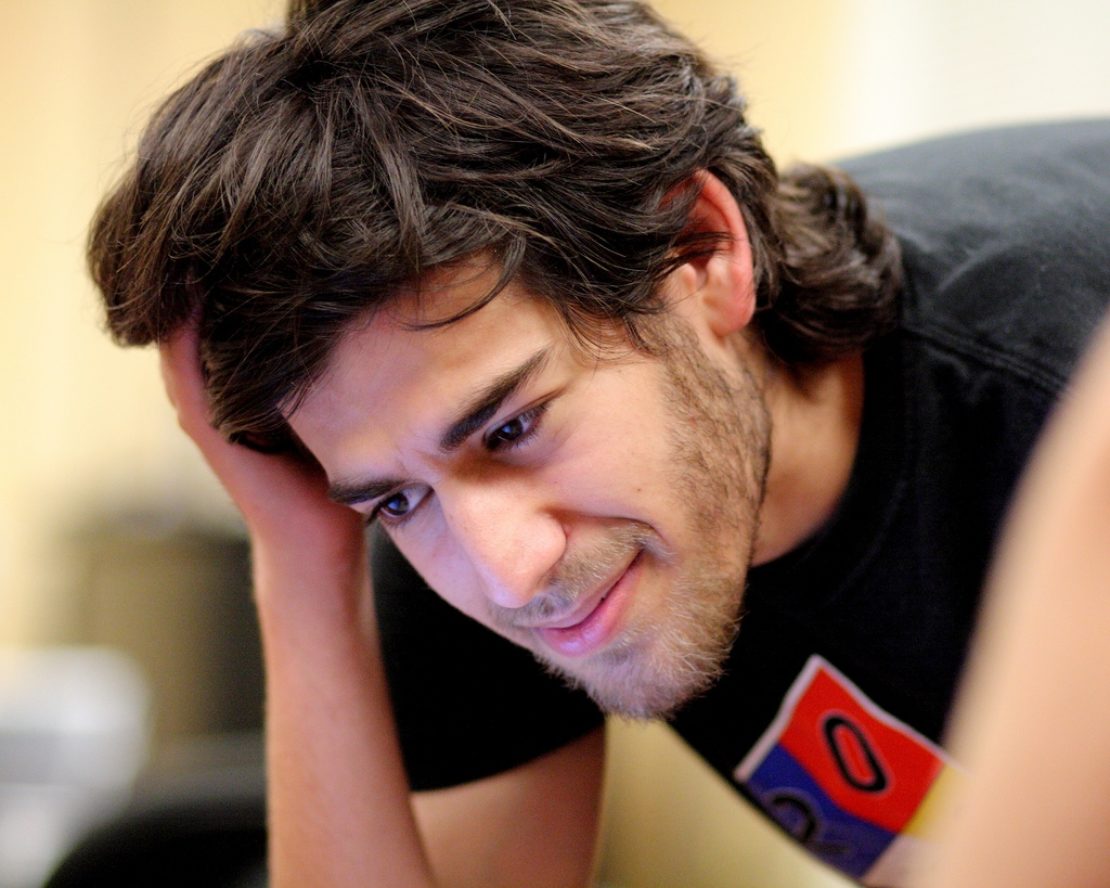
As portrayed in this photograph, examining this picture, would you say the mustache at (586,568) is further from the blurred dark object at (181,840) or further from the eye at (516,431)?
the blurred dark object at (181,840)

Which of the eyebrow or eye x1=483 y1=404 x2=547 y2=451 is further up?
the eyebrow

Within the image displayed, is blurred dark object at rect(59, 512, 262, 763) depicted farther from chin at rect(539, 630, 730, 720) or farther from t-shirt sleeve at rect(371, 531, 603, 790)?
chin at rect(539, 630, 730, 720)

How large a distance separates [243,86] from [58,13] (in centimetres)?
297

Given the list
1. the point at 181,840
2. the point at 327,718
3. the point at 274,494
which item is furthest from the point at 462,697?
the point at 181,840

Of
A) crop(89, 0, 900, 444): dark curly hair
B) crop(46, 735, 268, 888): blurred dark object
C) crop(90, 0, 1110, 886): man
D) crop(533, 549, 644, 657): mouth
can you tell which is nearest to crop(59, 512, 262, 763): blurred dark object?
crop(46, 735, 268, 888): blurred dark object

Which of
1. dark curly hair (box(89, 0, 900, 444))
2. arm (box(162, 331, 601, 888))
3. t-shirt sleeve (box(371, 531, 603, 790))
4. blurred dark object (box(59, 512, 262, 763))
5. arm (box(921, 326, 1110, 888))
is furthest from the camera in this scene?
blurred dark object (box(59, 512, 262, 763))

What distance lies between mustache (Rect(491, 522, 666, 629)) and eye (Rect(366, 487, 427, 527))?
0.14 metres

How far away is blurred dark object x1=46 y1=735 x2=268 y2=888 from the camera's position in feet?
5.59

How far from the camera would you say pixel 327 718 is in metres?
1.47

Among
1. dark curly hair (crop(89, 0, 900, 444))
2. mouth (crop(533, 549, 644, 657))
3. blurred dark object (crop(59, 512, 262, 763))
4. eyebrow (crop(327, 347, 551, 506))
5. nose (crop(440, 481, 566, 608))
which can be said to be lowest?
blurred dark object (crop(59, 512, 262, 763))

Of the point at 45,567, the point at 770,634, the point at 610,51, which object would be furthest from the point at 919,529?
the point at 45,567

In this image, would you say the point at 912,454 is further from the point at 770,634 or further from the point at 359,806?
the point at 359,806

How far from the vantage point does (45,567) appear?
3.39m

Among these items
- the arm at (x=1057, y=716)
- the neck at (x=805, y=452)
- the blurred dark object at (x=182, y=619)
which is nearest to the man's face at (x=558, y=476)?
the neck at (x=805, y=452)
